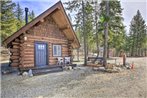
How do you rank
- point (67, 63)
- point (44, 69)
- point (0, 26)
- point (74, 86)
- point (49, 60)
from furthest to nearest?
point (0, 26)
point (67, 63)
point (49, 60)
point (44, 69)
point (74, 86)

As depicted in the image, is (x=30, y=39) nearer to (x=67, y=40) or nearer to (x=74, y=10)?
(x=67, y=40)

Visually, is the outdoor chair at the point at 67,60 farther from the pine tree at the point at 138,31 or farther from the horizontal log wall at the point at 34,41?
the pine tree at the point at 138,31

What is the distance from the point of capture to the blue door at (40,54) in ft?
43.7

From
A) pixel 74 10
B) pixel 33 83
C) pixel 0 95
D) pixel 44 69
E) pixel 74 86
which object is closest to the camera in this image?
pixel 0 95

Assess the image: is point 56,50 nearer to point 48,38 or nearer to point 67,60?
point 67,60

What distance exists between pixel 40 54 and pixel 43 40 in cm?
117

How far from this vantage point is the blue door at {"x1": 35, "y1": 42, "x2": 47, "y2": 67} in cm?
1333

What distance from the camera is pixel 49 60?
565 inches

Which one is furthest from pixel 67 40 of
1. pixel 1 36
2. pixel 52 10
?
pixel 1 36

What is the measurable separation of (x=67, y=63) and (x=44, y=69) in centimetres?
378

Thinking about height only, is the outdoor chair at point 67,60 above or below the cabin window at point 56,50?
below

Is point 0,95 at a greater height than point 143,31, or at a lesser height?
lesser

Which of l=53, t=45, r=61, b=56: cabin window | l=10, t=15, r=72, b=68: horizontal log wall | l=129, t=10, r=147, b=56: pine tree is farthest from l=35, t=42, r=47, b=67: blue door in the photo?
l=129, t=10, r=147, b=56: pine tree

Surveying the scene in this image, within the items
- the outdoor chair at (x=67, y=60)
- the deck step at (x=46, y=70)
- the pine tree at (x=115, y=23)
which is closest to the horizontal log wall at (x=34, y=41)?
the outdoor chair at (x=67, y=60)
